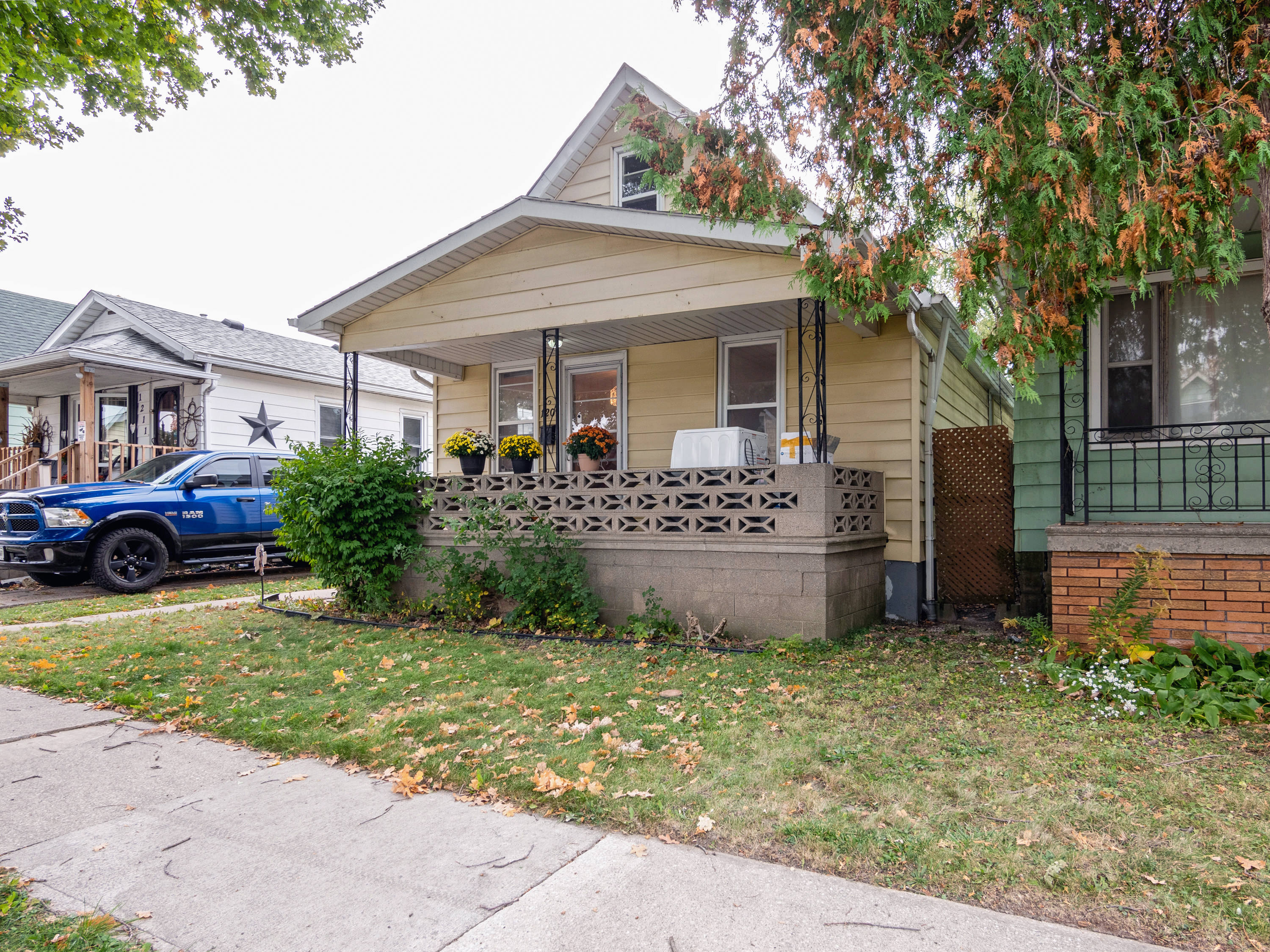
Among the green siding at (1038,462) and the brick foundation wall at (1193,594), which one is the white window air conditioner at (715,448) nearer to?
the green siding at (1038,462)

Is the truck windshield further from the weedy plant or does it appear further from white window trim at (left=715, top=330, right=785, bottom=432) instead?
the weedy plant

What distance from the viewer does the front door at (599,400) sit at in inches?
411

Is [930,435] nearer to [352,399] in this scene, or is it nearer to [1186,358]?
[1186,358]

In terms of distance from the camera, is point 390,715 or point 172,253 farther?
point 172,253

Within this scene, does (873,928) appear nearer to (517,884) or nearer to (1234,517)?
(517,884)

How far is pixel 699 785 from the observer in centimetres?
361

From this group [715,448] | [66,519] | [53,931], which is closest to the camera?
[53,931]

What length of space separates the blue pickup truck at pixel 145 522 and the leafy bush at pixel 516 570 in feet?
10.6

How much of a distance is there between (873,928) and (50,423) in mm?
20964

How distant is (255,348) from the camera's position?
1645 centimetres

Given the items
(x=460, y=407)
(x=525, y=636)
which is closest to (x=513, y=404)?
(x=460, y=407)

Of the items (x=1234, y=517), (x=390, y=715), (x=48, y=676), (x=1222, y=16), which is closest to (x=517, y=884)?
(x=390, y=715)

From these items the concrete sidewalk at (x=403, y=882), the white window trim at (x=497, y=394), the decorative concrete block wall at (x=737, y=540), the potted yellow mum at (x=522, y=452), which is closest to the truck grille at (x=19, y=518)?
the white window trim at (x=497, y=394)

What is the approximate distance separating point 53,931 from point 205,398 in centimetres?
1434
